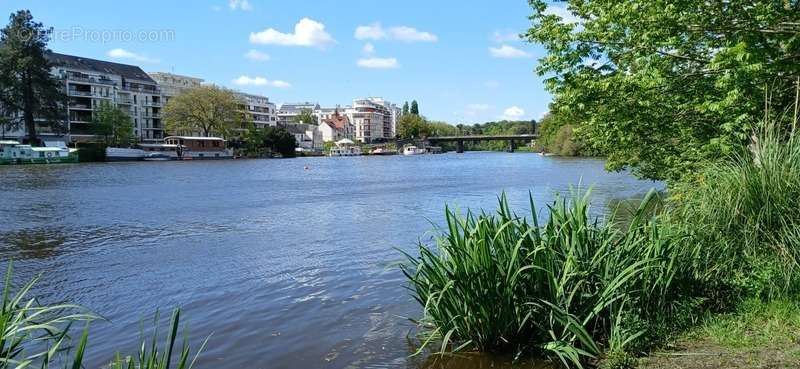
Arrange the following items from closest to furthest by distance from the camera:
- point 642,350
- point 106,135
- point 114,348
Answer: point 642,350 < point 114,348 < point 106,135

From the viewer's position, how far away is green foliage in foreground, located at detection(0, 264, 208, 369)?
133 inches

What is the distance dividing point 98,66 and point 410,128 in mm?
97658

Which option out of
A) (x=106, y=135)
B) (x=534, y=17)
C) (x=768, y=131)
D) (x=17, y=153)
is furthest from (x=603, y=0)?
(x=106, y=135)

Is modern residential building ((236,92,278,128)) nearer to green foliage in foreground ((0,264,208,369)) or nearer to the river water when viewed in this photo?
the river water

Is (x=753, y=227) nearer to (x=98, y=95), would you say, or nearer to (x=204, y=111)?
(x=204, y=111)

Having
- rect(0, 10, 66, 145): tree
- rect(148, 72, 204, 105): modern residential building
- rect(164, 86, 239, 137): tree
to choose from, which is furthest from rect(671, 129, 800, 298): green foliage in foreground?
rect(148, 72, 204, 105): modern residential building

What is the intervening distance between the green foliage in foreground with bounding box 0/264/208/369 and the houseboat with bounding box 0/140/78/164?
74069mm

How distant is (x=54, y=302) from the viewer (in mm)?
10266

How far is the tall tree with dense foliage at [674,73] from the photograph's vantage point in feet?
27.8

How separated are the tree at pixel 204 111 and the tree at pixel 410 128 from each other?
287 ft

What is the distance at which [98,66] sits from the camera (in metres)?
120

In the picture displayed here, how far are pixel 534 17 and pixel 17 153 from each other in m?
79.2

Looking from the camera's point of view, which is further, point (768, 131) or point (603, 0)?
point (603, 0)

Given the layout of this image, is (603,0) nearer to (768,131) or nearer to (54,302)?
(768,131)
